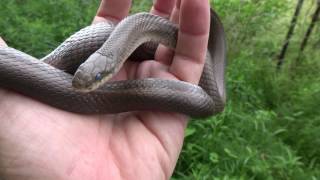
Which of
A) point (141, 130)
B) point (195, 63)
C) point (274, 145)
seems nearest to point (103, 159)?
point (141, 130)

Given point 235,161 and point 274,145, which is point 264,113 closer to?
point 274,145

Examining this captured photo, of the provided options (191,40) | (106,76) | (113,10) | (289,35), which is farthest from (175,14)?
(289,35)

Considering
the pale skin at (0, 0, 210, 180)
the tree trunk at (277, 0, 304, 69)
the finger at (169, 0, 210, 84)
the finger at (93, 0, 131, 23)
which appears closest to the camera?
the pale skin at (0, 0, 210, 180)

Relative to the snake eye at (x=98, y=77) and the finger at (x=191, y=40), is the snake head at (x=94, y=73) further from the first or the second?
the finger at (x=191, y=40)

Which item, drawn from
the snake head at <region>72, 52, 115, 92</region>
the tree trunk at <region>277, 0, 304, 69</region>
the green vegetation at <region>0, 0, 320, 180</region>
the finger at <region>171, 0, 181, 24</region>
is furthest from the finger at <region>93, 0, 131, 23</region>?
the tree trunk at <region>277, 0, 304, 69</region>

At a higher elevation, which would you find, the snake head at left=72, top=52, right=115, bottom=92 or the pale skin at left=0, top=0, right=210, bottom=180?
the snake head at left=72, top=52, right=115, bottom=92

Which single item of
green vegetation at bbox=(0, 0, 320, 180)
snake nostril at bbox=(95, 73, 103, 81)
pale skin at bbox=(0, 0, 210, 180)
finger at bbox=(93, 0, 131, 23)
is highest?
finger at bbox=(93, 0, 131, 23)

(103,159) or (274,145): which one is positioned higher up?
(103,159)

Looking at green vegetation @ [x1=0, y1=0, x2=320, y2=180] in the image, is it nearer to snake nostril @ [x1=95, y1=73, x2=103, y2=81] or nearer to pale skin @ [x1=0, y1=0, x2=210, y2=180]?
pale skin @ [x1=0, y1=0, x2=210, y2=180]
